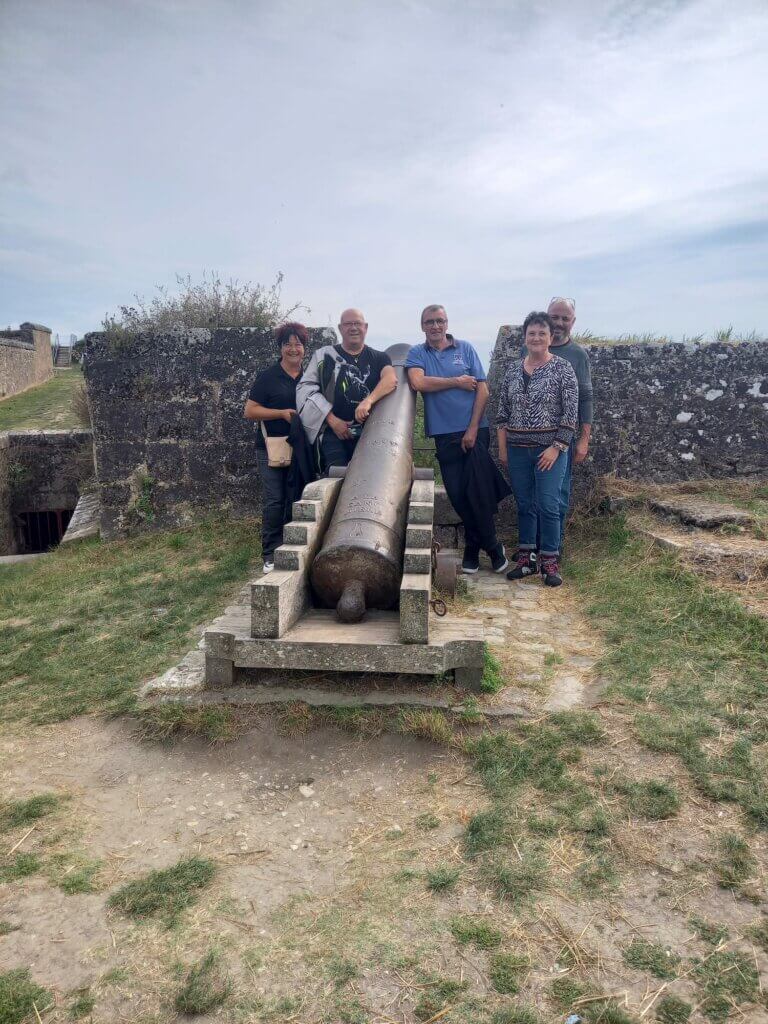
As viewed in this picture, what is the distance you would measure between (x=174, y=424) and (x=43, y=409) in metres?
10.3

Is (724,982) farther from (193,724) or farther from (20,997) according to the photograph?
(193,724)

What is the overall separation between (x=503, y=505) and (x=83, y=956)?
558cm

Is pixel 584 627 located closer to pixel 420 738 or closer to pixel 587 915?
pixel 420 738

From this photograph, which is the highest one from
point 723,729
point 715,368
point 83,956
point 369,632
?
point 715,368

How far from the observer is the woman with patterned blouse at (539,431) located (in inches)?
206

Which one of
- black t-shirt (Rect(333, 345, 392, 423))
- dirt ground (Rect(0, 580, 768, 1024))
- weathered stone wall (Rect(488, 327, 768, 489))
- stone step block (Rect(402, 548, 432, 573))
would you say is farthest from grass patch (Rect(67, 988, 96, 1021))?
weathered stone wall (Rect(488, 327, 768, 489))

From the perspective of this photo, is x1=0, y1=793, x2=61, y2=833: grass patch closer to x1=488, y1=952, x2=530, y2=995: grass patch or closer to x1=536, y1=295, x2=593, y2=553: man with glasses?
x1=488, y1=952, x2=530, y2=995: grass patch

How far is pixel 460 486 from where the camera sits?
5.88m

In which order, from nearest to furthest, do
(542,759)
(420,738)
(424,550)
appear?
(542,759), (420,738), (424,550)

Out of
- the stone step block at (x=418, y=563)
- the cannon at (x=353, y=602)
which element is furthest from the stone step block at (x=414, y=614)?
the stone step block at (x=418, y=563)

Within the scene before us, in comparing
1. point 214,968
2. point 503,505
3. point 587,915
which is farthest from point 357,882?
point 503,505

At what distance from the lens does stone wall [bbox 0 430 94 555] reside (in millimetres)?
11422

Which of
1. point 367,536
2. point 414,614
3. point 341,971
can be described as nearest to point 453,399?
point 367,536

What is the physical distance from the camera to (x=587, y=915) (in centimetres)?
221
